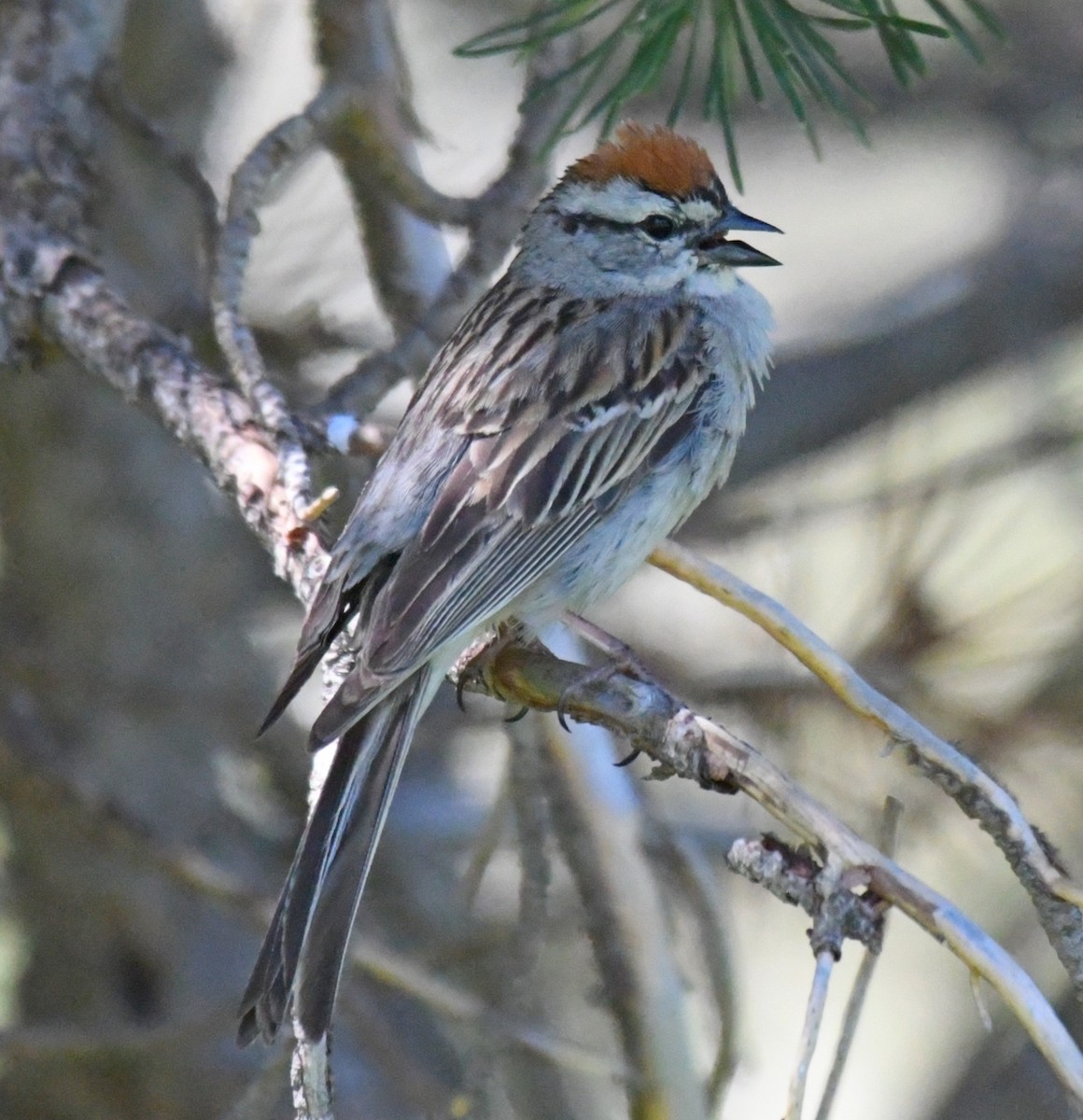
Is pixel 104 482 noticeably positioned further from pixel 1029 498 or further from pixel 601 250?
pixel 1029 498

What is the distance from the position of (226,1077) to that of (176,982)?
208 mm

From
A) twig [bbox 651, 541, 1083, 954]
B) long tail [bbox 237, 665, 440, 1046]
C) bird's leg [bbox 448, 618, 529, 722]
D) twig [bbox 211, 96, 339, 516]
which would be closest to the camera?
twig [bbox 651, 541, 1083, 954]

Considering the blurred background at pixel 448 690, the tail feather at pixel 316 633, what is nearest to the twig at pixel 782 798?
the tail feather at pixel 316 633

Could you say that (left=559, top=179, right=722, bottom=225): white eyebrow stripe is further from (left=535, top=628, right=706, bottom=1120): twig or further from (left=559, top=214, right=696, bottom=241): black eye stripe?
(left=535, top=628, right=706, bottom=1120): twig

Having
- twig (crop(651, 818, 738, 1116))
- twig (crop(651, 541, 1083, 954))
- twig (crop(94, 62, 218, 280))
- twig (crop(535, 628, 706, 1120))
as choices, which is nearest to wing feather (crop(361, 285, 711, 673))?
twig (crop(535, 628, 706, 1120))

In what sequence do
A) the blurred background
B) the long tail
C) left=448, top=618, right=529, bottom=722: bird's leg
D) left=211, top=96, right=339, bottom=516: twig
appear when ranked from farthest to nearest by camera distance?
the blurred background → left=448, top=618, right=529, bottom=722: bird's leg → left=211, top=96, right=339, bottom=516: twig → the long tail

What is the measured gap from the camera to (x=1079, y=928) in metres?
1.54

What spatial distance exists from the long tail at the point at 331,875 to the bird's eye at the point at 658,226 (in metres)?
0.99

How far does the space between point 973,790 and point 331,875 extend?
0.76 m

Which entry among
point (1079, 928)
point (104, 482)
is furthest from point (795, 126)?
point (1079, 928)

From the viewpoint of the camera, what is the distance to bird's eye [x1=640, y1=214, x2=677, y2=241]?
9.52ft

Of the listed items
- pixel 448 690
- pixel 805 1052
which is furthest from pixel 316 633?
pixel 448 690

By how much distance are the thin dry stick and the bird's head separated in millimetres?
1320

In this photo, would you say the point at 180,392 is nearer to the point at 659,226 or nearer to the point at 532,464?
the point at 532,464
